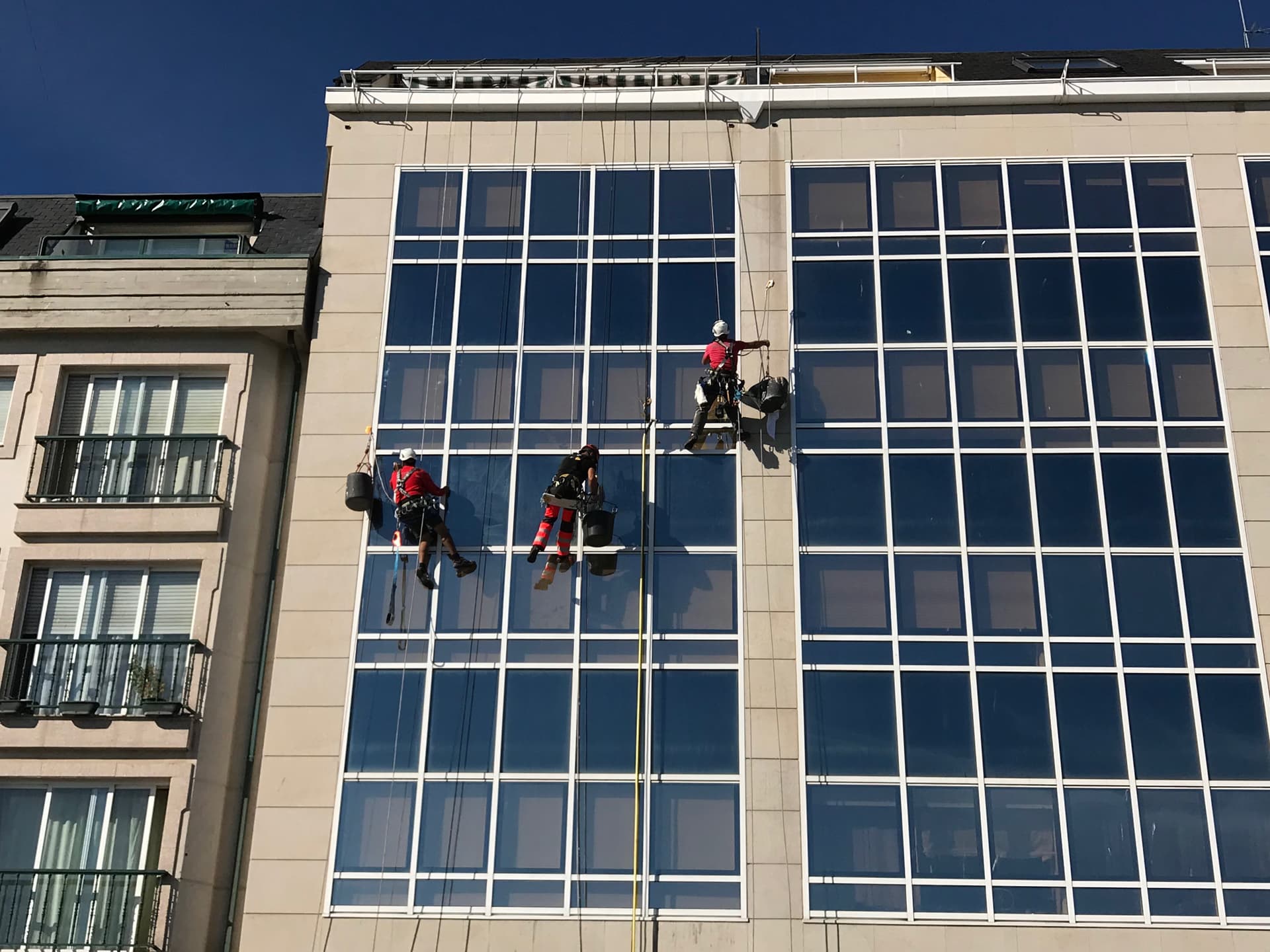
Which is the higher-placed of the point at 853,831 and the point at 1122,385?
the point at 1122,385

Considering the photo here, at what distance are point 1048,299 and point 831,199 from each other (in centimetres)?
381

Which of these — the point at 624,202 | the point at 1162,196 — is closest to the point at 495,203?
the point at 624,202

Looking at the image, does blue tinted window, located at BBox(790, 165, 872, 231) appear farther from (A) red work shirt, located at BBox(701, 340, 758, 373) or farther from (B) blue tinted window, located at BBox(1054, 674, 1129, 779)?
(B) blue tinted window, located at BBox(1054, 674, 1129, 779)

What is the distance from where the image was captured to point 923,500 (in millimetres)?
22078

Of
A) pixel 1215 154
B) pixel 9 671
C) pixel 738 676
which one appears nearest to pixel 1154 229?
pixel 1215 154

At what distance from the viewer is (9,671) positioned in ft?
68.9

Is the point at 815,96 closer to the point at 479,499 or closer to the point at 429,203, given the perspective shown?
the point at 429,203

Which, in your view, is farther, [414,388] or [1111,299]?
[1111,299]

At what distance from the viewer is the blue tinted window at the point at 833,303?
2325 centimetres

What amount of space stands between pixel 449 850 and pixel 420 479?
5.22m

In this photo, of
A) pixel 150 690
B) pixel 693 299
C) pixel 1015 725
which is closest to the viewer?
pixel 1015 725

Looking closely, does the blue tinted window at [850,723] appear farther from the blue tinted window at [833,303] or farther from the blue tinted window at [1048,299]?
the blue tinted window at [1048,299]

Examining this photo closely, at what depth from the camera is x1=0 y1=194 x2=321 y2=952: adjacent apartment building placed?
2012 cm

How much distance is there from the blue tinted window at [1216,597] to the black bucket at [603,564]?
821cm
